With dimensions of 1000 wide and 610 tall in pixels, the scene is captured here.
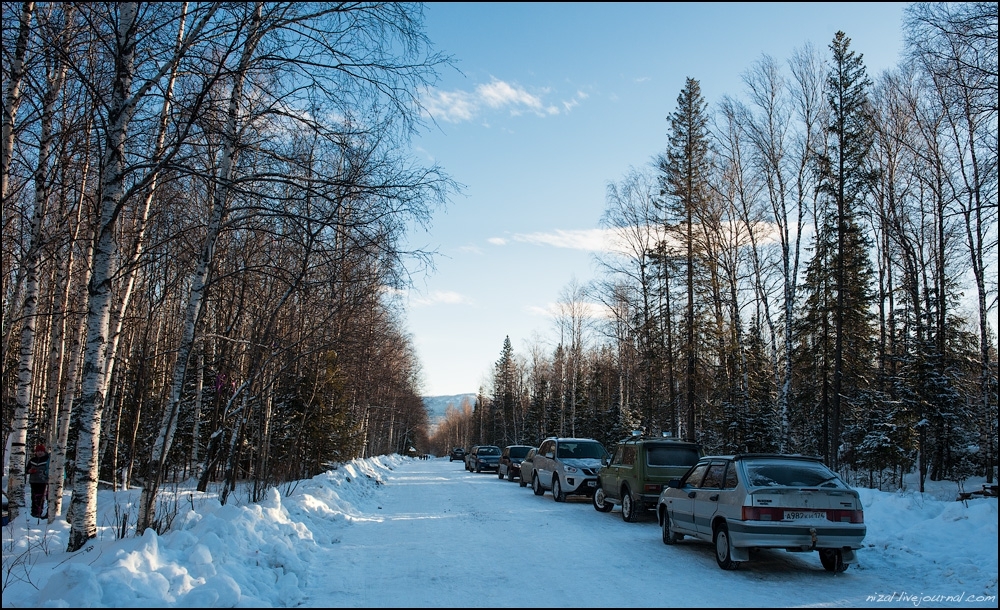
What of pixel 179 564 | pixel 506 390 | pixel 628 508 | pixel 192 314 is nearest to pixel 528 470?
pixel 628 508

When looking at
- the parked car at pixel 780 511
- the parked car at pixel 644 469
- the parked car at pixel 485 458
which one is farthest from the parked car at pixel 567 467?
the parked car at pixel 485 458

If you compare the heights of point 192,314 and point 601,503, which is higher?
point 192,314

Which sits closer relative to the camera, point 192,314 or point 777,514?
point 777,514

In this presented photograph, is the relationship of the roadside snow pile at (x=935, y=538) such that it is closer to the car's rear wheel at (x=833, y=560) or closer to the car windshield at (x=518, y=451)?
the car's rear wheel at (x=833, y=560)

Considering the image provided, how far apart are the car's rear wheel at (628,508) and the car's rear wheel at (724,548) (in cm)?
461

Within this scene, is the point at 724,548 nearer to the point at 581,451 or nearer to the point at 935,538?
the point at 935,538

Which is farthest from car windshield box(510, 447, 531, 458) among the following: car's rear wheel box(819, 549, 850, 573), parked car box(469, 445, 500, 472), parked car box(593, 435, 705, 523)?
car's rear wheel box(819, 549, 850, 573)

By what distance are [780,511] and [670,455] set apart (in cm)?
578

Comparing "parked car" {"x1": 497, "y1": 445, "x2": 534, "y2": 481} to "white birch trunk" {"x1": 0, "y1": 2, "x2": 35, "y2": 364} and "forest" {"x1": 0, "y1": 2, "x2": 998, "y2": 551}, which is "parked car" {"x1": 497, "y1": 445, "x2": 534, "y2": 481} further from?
"white birch trunk" {"x1": 0, "y1": 2, "x2": 35, "y2": 364}

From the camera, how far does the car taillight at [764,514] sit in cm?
802

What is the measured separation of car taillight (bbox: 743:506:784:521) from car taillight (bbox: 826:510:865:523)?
2.15 feet

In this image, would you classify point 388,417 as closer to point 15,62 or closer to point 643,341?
point 643,341

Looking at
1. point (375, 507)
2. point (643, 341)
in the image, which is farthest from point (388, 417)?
point (375, 507)

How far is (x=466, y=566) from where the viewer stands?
27.5 feet
